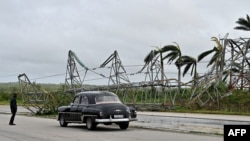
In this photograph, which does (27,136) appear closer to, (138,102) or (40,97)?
(40,97)

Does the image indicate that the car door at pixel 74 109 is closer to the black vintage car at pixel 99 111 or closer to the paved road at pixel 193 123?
the black vintage car at pixel 99 111

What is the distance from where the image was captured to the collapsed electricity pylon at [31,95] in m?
40.5

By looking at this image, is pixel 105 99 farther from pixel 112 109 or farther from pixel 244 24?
pixel 244 24

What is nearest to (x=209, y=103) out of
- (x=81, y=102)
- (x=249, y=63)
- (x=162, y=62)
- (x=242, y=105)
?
(x=242, y=105)

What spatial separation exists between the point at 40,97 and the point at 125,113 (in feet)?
76.0

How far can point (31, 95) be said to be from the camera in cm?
4462

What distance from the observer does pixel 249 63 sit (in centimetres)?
4634

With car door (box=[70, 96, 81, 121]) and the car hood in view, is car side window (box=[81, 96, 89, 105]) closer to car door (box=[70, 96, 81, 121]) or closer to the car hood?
car door (box=[70, 96, 81, 121])

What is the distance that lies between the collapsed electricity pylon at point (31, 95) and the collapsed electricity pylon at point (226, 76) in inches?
526

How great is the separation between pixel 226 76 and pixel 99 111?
27415mm

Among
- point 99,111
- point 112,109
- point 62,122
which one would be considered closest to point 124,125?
point 112,109

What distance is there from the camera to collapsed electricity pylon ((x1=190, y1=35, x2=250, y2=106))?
43562 millimetres

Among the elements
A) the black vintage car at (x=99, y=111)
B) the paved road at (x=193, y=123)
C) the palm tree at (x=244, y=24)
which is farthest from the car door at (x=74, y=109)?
the palm tree at (x=244, y=24)

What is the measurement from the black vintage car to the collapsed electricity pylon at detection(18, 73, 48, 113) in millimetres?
17037
